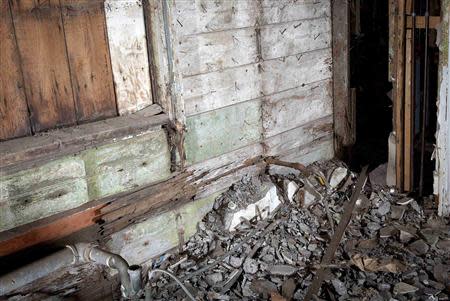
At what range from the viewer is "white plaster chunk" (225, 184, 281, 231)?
3541 millimetres

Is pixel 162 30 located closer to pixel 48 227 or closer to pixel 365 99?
pixel 48 227

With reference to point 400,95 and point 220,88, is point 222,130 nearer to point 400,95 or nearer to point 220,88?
point 220,88

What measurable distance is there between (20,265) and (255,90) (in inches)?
79.6

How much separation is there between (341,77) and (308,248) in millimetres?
1692

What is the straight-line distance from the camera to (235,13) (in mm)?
3479

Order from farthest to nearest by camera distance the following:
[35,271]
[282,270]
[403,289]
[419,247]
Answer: [419,247] < [282,270] < [403,289] < [35,271]

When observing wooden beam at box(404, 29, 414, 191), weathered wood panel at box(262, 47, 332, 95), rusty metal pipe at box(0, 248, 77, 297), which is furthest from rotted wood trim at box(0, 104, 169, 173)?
wooden beam at box(404, 29, 414, 191)

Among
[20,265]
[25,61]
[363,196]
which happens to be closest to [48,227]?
[20,265]

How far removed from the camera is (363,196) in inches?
161

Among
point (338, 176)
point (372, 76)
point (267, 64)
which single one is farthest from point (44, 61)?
point (372, 76)

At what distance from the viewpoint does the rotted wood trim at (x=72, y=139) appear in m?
2.57

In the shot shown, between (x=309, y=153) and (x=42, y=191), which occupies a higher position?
(x=42, y=191)

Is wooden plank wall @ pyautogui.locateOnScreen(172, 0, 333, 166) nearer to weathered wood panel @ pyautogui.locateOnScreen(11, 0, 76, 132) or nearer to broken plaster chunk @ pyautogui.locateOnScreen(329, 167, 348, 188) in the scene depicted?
broken plaster chunk @ pyautogui.locateOnScreen(329, 167, 348, 188)

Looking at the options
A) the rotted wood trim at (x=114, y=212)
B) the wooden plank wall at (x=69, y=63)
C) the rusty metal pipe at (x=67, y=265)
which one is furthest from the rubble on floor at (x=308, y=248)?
the wooden plank wall at (x=69, y=63)
